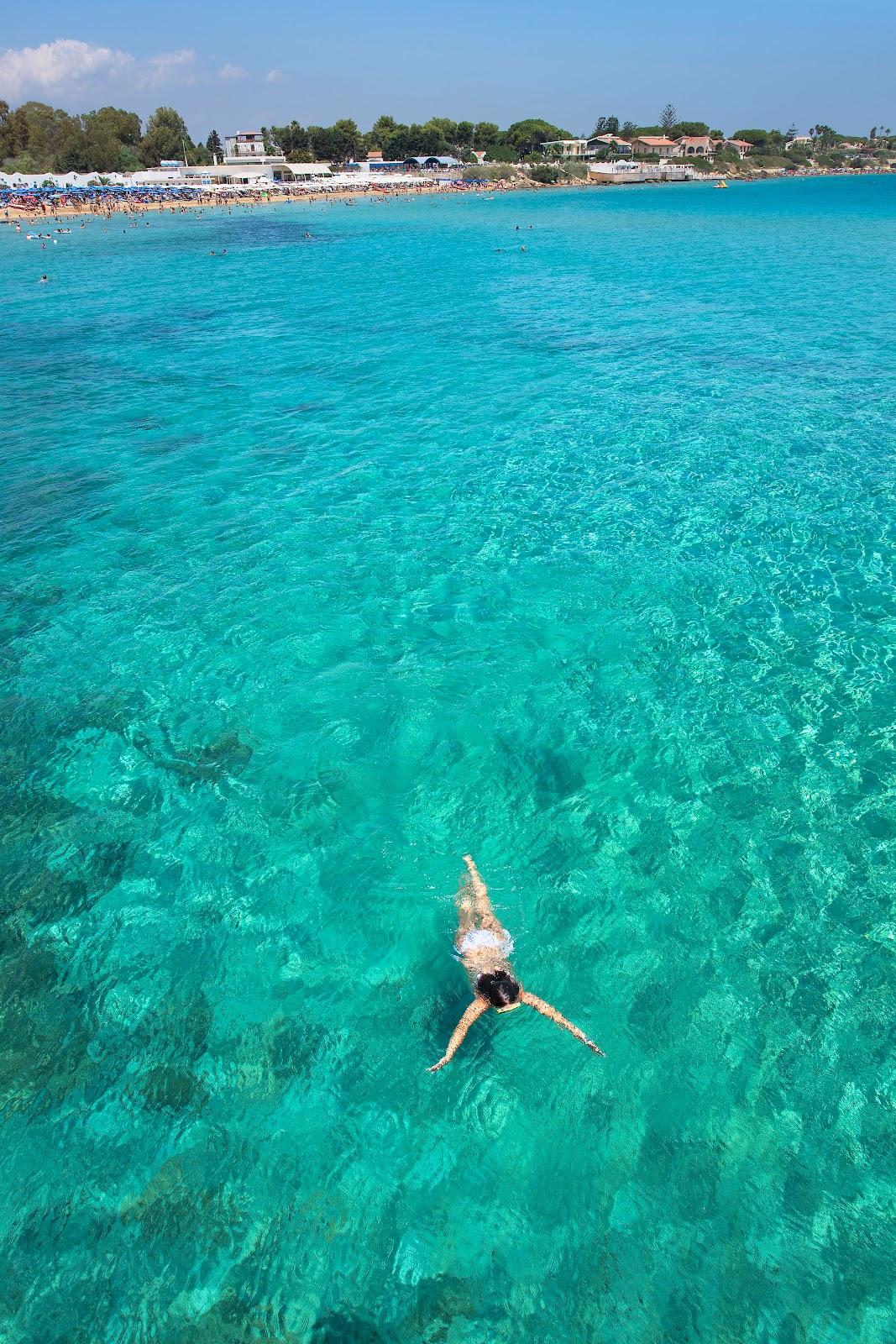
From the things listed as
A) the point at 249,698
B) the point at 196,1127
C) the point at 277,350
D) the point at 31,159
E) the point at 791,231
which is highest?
the point at 31,159

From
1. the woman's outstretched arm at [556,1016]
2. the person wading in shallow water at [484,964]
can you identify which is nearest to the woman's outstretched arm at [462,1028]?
the person wading in shallow water at [484,964]

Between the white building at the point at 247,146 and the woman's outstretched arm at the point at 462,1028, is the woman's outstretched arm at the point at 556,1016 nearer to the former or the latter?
the woman's outstretched arm at the point at 462,1028

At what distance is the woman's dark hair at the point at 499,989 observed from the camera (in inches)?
333

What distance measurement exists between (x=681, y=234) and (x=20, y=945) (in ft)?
334

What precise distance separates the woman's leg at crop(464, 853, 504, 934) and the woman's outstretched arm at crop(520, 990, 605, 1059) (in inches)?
42.7

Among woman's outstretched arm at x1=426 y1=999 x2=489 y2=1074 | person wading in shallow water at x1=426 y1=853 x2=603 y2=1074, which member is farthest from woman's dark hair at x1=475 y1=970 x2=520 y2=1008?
woman's outstretched arm at x1=426 y1=999 x2=489 y2=1074

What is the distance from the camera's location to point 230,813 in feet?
38.5

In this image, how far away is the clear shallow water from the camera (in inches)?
279

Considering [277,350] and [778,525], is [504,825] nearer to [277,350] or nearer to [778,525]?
[778,525]

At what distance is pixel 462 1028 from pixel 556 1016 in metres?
1.10

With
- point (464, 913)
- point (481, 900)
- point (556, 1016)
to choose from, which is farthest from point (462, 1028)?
point (481, 900)

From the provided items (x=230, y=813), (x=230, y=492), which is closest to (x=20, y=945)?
(x=230, y=813)

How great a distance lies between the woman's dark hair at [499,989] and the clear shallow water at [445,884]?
1.88 feet

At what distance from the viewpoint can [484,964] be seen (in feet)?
29.9
